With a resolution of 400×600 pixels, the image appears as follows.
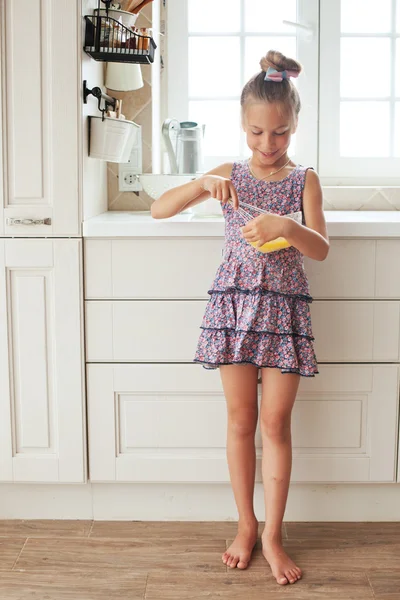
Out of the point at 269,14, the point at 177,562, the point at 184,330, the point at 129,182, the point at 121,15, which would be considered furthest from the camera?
the point at 269,14

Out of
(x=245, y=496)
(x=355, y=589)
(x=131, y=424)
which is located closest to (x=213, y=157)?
(x=131, y=424)

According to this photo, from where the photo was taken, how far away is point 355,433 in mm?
2070

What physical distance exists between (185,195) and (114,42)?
0.51m

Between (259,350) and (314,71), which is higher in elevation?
(314,71)

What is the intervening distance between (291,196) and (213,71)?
100 cm

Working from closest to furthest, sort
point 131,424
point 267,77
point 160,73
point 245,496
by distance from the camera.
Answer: point 267,77 → point 245,496 → point 131,424 → point 160,73

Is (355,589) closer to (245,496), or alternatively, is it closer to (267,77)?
(245,496)

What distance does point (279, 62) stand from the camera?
174cm

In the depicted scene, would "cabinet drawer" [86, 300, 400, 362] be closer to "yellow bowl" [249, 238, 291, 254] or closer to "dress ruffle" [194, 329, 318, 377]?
"dress ruffle" [194, 329, 318, 377]

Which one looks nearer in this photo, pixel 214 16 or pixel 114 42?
pixel 114 42

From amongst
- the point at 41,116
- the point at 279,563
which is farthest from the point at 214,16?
the point at 279,563

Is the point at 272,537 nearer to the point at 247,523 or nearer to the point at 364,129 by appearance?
the point at 247,523

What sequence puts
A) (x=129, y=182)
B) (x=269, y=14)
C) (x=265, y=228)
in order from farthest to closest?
1. (x=269, y=14)
2. (x=129, y=182)
3. (x=265, y=228)

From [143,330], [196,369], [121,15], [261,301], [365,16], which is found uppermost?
[365,16]
